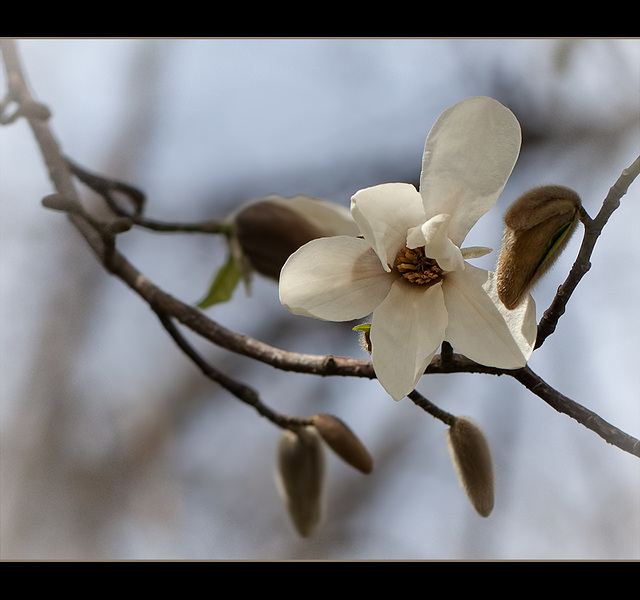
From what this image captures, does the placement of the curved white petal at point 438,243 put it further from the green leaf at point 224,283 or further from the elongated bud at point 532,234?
the green leaf at point 224,283

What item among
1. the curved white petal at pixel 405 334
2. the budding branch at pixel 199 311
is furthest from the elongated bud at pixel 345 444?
the curved white petal at pixel 405 334

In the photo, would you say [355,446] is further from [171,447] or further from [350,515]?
[171,447]

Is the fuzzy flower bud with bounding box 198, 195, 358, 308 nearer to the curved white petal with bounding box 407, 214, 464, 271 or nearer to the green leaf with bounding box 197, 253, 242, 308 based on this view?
the green leaf with bounding box 197, 253, 242, 308

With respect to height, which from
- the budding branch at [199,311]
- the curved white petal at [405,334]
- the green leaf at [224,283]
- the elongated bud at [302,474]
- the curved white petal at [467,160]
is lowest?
the elongated bud at [302,474]

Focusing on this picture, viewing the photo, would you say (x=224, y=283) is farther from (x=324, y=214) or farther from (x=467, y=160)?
(x=467, y=160)

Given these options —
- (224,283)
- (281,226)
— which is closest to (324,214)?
(281,226)

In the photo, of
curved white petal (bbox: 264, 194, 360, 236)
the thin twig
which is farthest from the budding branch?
curved white petal (bbox: 264, 194, 360, 236)

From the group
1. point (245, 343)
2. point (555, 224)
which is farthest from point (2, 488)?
point (555, 224)
